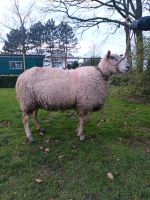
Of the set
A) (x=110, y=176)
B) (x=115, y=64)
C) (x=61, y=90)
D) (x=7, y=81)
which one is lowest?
(x=110, y=176)

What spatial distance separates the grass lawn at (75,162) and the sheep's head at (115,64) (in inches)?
61.8

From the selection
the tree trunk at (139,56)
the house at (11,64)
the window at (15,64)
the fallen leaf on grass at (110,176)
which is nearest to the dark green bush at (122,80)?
the tree trunk at (139,56)

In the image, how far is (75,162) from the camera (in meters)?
6.73

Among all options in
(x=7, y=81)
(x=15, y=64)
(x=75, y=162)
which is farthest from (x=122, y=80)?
(x=15, y=64)

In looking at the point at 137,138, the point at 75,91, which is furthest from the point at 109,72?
the point at 137,138

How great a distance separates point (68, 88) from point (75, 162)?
1.67m

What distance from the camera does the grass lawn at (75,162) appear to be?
5.77 meters

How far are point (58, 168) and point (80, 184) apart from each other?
726 millimetres

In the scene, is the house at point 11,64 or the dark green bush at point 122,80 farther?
the house at point 11,64

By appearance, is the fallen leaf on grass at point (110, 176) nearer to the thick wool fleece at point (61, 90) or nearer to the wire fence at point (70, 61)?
the thick wool fleece at point (61, 90)

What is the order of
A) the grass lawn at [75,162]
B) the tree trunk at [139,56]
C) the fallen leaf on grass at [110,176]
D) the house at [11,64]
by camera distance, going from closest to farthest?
the grass lawn at [75,162] < the fallen leaf on grass at [110,176] < the tree trunk at [139,56] < the house at [11,64]

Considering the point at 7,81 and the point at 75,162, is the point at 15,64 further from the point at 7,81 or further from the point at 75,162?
the point at 75,162

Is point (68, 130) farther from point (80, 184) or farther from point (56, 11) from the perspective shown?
point (56, 11)

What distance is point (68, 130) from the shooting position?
332 inches
